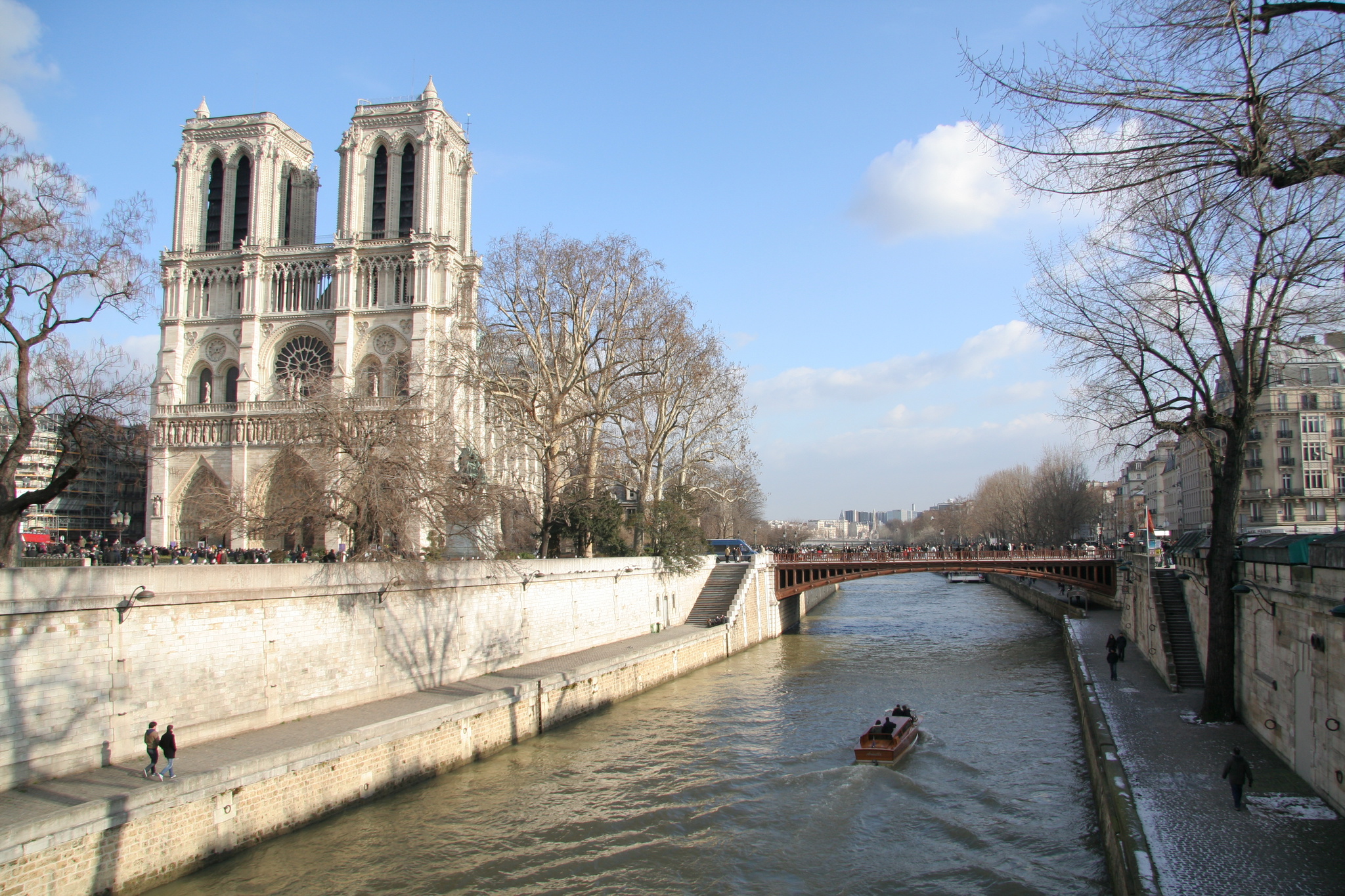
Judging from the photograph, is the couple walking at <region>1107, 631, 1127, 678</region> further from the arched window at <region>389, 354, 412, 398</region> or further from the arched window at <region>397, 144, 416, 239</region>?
the arched window at <region>397, 144, 416, 239</region>

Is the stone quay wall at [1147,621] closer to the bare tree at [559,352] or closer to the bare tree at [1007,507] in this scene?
the bare tree at [559,352]

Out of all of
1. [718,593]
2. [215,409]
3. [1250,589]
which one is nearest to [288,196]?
[215,409]

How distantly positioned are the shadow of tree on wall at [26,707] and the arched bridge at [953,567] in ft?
99.2

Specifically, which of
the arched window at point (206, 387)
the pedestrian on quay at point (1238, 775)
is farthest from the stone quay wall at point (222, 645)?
the arched window at point (206, 387)

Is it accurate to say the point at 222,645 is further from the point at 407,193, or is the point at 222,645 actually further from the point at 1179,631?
the point at 407,193

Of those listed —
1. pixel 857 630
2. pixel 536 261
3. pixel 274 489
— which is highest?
pixel 536 261

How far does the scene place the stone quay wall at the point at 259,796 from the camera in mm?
9477

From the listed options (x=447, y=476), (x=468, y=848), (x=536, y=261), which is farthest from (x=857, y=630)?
(x=468, y=848)

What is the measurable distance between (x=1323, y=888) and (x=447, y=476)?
58.5 ft

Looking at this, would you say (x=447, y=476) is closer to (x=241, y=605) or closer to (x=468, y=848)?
(x=241, y=605)

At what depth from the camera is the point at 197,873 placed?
11086 mm

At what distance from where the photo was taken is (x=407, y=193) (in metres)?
49.7

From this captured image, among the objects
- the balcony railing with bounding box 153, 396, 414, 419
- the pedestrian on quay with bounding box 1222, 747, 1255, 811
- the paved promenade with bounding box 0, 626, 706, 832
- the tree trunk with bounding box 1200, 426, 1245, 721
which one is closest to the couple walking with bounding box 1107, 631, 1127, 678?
the tree trunk with bounding box 1200, 426, 1245, 721

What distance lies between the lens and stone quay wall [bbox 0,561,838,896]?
948 cm
